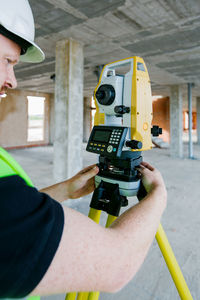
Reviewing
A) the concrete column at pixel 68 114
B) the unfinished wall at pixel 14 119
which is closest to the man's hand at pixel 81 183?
the concrete column at pixel 68 114

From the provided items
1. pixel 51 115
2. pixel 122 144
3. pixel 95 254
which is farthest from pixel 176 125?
pixel 95 254

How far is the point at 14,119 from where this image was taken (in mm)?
10883

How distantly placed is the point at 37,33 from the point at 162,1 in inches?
84.0

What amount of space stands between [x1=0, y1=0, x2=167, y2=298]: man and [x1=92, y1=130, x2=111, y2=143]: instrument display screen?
18.8 inches

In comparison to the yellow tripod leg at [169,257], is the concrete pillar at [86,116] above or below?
above

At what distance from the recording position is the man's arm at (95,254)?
15.6 inches

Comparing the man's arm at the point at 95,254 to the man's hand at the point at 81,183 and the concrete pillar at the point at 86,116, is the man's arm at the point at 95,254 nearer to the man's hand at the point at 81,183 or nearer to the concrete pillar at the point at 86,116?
the man's hand at the point at 81,183

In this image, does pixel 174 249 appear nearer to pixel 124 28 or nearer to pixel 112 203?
pixel 112 203

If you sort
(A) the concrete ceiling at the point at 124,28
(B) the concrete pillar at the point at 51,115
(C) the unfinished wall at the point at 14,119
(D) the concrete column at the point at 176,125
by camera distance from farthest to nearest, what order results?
(B) the concrete pillar at the point at 51,115 → (C) the unfinished wall at the point at 14,119 → (D) the concrete column at the point at 176,125 → (A) the concrete ceiling at the point at 124,28

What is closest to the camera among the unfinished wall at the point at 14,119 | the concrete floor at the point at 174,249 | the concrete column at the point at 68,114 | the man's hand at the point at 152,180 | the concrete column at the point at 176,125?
the man's hand at the point at 152,180

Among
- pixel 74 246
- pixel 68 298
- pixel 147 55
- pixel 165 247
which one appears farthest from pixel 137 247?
pixel 147 55

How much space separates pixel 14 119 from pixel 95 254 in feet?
37.6

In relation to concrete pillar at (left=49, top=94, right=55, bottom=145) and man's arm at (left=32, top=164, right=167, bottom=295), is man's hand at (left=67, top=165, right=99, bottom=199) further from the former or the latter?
concrete pillar at (left=49, top=94, right=55, bottom=145)

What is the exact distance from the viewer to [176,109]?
8.51 metres
